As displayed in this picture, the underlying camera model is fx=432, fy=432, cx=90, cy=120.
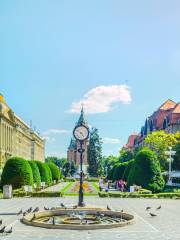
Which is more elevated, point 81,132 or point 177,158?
point 81,132

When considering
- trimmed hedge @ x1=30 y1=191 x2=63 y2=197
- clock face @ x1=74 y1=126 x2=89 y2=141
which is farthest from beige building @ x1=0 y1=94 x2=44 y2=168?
clock face @ x1=74 y1=126 x2=89 y2=141

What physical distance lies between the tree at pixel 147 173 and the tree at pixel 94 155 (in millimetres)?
89880

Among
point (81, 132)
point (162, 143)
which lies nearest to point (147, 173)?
point (81, 132)

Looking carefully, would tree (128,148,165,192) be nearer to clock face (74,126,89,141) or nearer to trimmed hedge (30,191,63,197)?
trimmed hedge (30,191,63,197)

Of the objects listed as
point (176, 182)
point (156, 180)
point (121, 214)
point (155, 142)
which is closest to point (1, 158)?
point (155, 142)

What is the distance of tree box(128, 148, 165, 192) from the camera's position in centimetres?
4469

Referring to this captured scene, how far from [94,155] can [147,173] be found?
9226 cm

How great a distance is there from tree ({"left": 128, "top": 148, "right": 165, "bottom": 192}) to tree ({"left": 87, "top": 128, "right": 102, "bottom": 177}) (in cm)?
8988

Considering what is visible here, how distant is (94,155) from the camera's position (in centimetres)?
13688

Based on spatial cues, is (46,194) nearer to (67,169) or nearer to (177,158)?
(177,158)

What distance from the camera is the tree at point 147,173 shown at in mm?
44688

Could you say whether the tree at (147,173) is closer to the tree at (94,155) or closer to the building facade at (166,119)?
the building facade at (166,119)

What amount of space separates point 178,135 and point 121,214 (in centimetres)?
6399

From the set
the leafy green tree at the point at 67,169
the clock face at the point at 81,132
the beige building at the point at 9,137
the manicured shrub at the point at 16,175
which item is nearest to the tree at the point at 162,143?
the beige building at the point at 9,137
